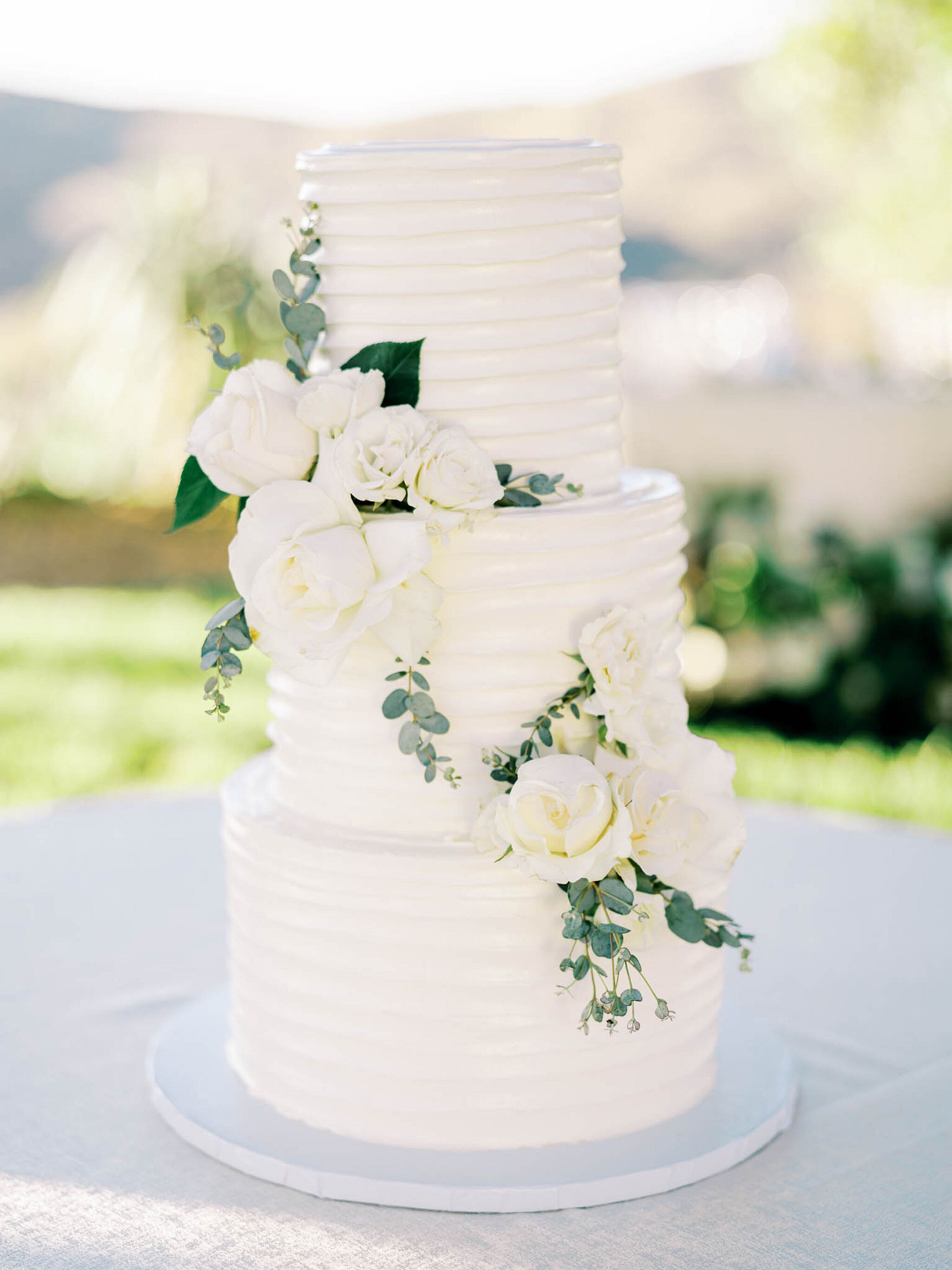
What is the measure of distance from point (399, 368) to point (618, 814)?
1.55 ft

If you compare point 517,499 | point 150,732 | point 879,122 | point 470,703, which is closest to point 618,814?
point 470,703

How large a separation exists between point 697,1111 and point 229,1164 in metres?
0.49

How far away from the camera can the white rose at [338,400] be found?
1344 millimetres

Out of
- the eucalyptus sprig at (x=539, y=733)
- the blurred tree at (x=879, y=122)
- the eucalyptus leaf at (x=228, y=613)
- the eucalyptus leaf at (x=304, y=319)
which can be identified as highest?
the blurred tree at (x=879, y=122)

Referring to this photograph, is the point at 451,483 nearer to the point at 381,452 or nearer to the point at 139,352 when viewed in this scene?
the point at 381,452

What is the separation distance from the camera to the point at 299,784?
1.51m

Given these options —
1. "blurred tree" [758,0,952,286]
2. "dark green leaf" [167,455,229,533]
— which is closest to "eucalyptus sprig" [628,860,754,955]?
"dark green leaf" [167,455,229,533]

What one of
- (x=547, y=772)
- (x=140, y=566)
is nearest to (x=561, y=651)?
(x=547, y=772)

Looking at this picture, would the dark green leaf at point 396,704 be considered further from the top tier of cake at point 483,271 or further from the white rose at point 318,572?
the top tier of cake at point 483,271

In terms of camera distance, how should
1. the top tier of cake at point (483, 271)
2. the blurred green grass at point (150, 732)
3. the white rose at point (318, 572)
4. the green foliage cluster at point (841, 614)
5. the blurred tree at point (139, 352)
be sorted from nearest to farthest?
the white rose at point (318, 572) → the top tier of cake at point (483, 271) → the blurred green grass at point (150, 732) → the green foliage cluster at point (841, 614) → the blurred tree at point (139, 352)

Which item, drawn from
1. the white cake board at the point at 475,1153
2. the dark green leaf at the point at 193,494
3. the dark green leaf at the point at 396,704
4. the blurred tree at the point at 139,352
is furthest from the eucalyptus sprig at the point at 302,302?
the blurred tree at the point at 139,352

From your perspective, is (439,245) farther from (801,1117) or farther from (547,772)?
(801,1117)

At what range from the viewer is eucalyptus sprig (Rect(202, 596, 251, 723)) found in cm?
131

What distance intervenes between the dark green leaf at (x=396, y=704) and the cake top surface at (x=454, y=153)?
1.64ft
